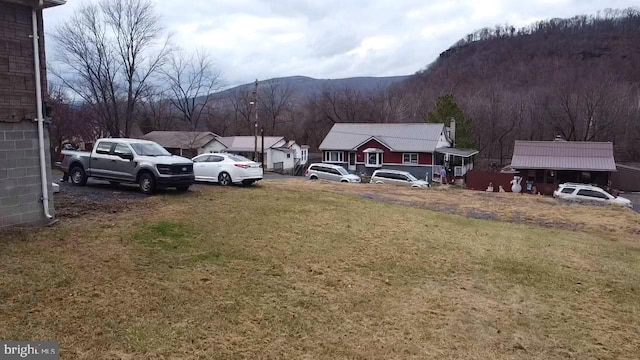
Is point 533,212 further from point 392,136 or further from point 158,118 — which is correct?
point 158,118

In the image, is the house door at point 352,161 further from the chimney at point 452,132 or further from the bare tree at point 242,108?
the bare tree at point 242,108

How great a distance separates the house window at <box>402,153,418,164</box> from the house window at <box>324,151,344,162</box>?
645 cm

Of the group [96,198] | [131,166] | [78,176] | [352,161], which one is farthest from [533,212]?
[352,161]

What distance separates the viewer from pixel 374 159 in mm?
42906

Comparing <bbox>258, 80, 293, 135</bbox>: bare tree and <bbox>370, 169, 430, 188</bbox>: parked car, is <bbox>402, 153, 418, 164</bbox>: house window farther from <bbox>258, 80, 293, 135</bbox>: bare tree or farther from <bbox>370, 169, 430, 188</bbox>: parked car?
<bbox>258, 80, 293, 135</bbox>: bare tree

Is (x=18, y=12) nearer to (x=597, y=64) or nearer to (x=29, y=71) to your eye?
(x=29, y=71)

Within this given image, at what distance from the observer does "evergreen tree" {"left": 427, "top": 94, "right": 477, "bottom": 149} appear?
47344mm

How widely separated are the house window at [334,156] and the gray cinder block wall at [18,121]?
36.7m

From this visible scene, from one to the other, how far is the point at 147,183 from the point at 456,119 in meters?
41.8

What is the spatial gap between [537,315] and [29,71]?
9545 mm

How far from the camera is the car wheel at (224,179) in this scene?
16.5 meters

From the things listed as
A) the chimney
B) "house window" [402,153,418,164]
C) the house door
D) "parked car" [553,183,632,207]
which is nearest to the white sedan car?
"parked car" [553,183,632,207]

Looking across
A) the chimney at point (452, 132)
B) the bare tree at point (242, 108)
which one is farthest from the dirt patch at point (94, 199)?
the bare tree at point (242, 108)

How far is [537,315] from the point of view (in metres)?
5.87
